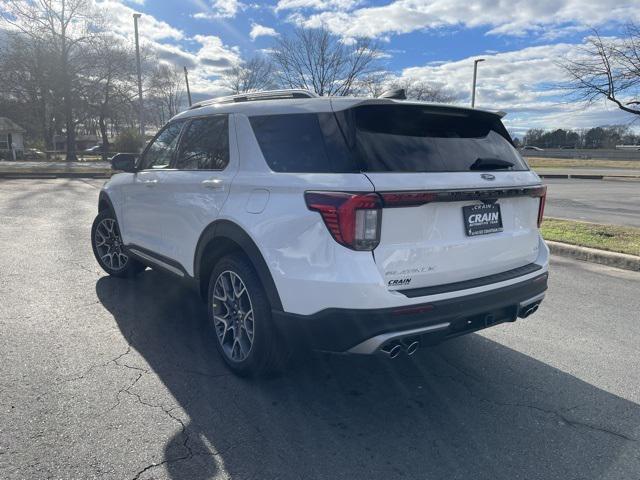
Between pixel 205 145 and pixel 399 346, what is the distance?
7.41 feet

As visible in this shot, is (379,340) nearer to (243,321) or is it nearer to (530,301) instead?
(243,321)

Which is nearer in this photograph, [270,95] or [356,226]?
[356,226]

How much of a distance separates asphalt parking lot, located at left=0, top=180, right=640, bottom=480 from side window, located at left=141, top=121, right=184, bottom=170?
1.42 meters

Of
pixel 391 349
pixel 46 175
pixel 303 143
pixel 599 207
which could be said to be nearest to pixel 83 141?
pixel 46 175

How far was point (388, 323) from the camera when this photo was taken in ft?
8.39

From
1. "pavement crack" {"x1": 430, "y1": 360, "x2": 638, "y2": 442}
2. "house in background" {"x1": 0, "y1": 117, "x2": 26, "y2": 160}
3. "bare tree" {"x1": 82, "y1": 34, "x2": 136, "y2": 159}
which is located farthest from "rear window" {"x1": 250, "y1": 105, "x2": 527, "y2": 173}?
"house in background" {"x1": 0, "y1": 117, "x2": 26, "y2": 160}

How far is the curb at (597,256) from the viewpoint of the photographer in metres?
6.42

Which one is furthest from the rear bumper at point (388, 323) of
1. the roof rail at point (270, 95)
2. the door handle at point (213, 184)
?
the roof rail at point (270, 95)

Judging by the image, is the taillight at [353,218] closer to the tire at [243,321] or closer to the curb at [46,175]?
the tire at [243,321]

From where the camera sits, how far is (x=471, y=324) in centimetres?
288

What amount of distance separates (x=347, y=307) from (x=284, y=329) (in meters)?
0.47

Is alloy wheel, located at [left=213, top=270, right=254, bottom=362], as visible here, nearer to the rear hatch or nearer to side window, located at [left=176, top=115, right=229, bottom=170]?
side window, located at [left=176, top=115, right=229, bottom=170]

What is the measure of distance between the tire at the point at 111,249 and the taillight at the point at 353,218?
3.49 meters

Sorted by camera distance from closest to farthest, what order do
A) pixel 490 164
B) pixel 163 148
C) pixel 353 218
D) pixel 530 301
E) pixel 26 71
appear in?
pixel 353 218, pixel 490 164, pixel 530 301, pixel 163 148, pixel 26 71
